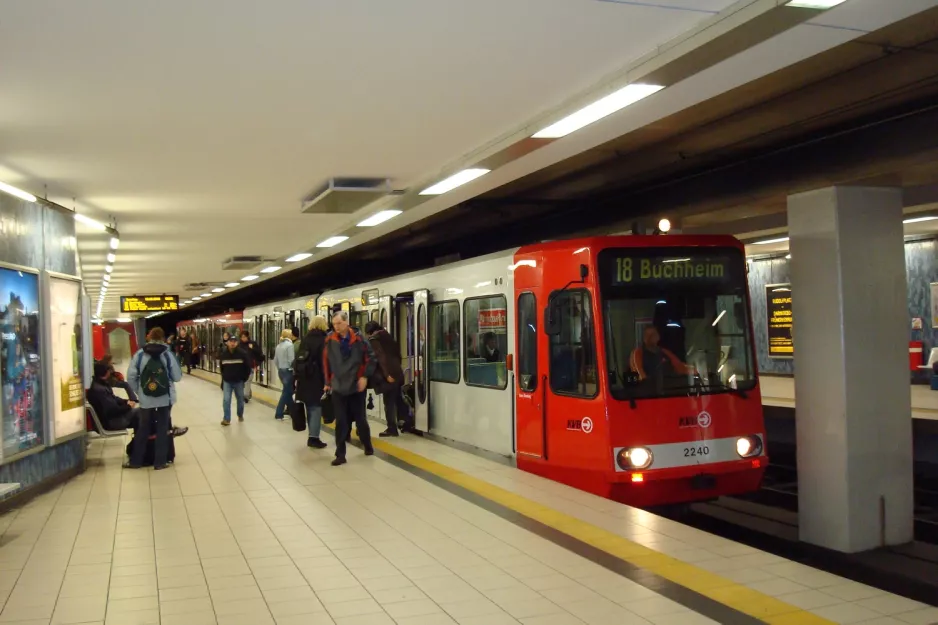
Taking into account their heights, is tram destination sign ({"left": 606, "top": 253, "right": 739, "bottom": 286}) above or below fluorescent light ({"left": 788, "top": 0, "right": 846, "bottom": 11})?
below

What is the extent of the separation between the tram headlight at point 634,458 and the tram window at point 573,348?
1.98 feet

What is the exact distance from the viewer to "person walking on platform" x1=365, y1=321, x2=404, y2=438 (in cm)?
1217

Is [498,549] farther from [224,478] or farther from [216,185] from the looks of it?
[216,185]

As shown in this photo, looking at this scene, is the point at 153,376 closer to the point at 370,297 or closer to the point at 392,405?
the point at 392,405

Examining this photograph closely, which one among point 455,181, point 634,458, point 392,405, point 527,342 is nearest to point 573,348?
point 527,342

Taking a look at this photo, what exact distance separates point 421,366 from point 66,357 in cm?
485

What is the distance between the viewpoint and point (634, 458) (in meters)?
7.79

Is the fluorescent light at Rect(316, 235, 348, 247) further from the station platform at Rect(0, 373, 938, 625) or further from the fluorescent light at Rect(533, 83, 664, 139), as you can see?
the fluorescent light at Rect(533, 83, 664, 139)

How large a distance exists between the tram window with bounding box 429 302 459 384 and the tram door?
0.15 meters

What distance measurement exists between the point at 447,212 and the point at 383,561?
9808 mm

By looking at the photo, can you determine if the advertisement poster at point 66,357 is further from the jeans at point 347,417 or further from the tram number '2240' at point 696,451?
the tram number '2240' at point 696,451

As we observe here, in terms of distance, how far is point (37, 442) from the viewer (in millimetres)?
8820

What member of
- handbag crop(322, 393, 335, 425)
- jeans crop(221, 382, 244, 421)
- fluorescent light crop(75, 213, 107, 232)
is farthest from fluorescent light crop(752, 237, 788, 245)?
fluorescent light crop(75, 213, 107, 232)

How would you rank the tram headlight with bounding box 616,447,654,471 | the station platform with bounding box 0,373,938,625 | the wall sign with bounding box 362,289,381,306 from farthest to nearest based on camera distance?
1. the wall sign with bounding box 362,289,381,306
2. the tram headlight with bounding box 616,447,654,471
3. the station platform with bounding box 0,373,938,625
